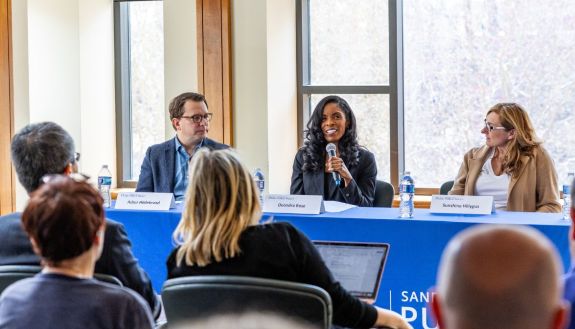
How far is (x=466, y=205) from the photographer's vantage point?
12.1 ft

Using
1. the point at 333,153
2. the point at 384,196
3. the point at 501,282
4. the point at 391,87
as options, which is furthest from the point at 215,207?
the point at 391,87

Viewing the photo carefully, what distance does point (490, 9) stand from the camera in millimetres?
5492

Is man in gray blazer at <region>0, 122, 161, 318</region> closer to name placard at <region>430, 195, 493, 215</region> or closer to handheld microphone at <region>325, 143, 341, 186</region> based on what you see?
name placard at <region>430, 195, 493, 215</region>

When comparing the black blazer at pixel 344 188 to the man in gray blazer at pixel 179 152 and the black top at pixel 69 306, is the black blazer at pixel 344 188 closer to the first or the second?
the man in gray blazer at pixel 179 152

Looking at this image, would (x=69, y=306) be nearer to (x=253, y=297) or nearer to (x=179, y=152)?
(x=253, y=297)

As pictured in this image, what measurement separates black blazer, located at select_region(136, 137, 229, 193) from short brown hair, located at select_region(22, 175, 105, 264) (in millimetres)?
2807

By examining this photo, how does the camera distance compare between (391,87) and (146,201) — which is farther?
(391,87)

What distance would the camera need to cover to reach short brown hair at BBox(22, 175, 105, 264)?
1.92 metres

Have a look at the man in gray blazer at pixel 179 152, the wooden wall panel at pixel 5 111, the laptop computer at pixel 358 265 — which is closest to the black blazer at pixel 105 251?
the laptop computer at pixel 358 265

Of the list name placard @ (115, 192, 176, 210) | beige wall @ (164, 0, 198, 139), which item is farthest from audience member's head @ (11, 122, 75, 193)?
beige wall @ (164, 0, 198, 139)

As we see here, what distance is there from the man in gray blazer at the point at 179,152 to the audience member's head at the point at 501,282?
3.75 m

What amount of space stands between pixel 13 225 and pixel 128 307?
0.74 meters

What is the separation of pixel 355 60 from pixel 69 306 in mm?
4116

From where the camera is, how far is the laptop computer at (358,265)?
2727mm
